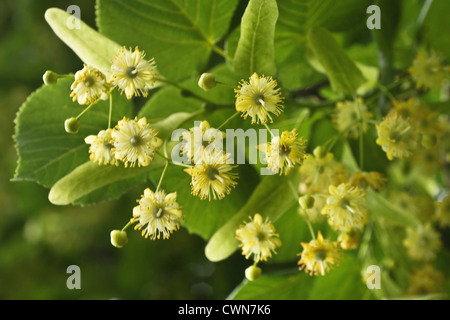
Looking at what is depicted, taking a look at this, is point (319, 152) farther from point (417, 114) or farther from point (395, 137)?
point (417, 114)

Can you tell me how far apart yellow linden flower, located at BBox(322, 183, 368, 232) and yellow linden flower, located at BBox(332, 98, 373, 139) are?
0.56 feet

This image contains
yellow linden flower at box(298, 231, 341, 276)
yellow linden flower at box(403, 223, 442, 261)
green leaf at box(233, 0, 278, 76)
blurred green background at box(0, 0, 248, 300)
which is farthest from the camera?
blurred green background at box(0, 0, 248, 300)

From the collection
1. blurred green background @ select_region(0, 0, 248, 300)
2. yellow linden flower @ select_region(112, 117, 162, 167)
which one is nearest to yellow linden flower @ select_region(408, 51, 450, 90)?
yellow linden flower @ select_region(112, 117, 162, 167)

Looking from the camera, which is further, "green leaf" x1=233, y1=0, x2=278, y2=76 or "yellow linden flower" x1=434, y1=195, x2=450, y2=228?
"yellow linden flower" x1=434, y1=195, x2=450, y2=228

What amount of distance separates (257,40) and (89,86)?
0.83 feet

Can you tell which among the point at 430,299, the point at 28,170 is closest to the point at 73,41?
the point at 28,170

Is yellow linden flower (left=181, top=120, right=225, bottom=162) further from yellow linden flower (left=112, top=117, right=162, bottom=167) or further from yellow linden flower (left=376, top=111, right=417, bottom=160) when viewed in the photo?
yellow linden flower (left=376, top=111, right=417, bottom=160)

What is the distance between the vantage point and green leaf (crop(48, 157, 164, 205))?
69cm

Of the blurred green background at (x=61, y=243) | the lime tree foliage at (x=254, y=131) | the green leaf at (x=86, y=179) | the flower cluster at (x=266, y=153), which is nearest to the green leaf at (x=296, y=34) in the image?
the lime tree foliage at (x=254, y=131)

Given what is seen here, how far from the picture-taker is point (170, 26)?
0.88 m

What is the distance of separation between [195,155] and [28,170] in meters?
0.34

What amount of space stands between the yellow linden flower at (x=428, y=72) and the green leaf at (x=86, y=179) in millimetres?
556

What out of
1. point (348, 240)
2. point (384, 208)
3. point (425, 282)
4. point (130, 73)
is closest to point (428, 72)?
point (384, 208)

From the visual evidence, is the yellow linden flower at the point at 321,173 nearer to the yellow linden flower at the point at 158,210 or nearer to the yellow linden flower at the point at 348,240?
the yellow linden flower at the point at 348,240
